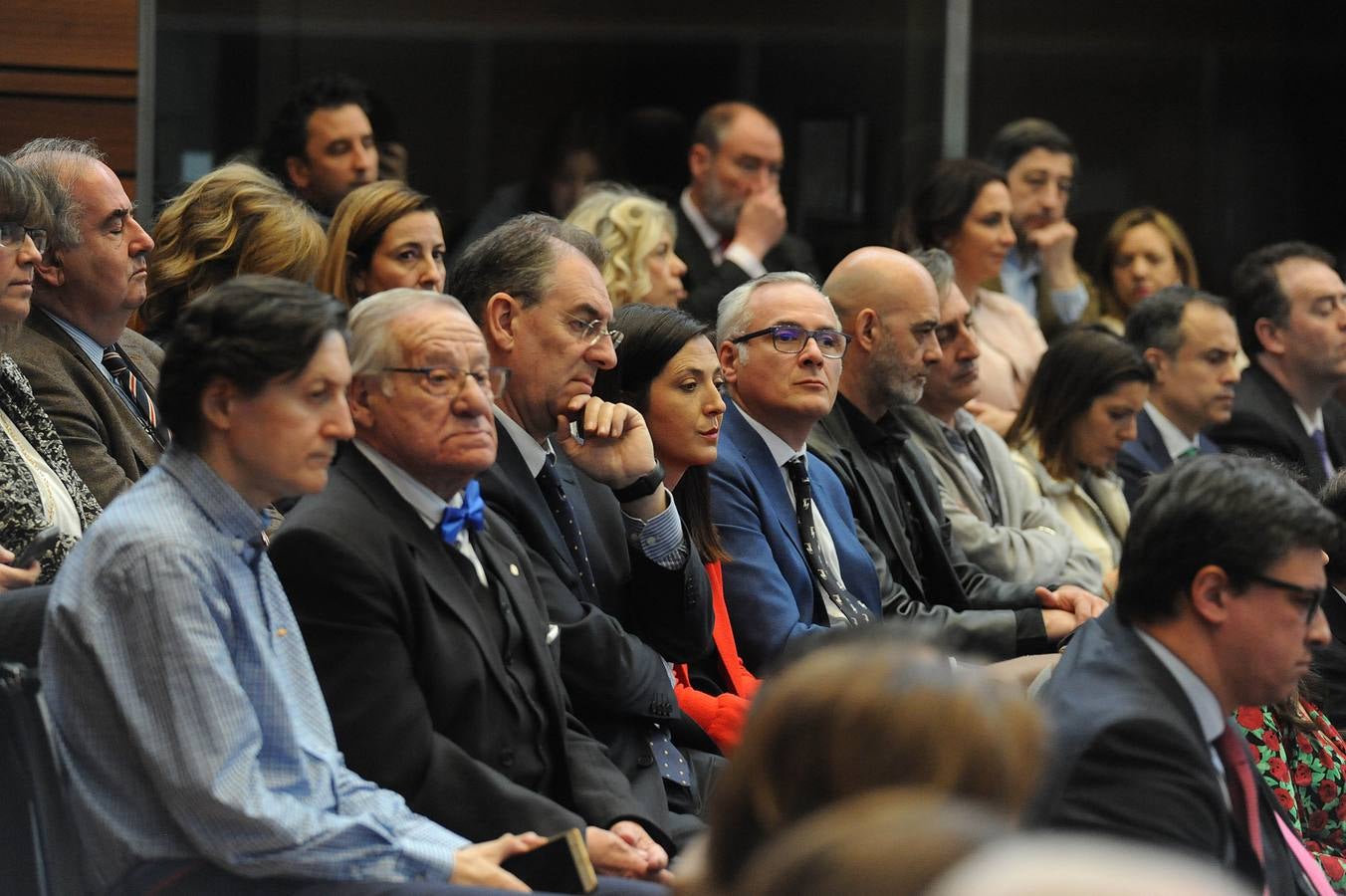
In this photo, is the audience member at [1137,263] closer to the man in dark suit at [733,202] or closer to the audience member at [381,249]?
the man in dark suit at [733,202]

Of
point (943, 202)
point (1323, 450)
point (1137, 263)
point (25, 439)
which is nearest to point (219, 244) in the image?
point (25, 439)

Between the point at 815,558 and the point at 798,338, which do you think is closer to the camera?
the point at 815,558

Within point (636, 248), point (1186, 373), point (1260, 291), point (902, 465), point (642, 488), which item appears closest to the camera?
point (642, 488)

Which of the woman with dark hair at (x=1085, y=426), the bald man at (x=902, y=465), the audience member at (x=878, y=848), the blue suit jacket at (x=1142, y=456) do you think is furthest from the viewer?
the blue suit jacket at (x=1142, y=456)

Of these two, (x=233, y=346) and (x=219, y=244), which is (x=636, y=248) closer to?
(x=219, y=244)

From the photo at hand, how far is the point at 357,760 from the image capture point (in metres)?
2.76

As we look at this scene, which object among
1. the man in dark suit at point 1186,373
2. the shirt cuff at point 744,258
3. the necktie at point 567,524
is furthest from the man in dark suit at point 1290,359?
the necktie at point 567,524

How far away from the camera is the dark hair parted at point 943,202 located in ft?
20.3

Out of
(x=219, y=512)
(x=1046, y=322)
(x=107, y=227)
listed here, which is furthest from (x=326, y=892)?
(x=1046, y=322)

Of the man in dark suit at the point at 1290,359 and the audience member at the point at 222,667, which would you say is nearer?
the audience member at the point at 222,667

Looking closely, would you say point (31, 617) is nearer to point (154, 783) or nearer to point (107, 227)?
point (154, 783)

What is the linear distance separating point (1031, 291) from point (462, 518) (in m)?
4.23

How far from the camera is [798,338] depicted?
429cm

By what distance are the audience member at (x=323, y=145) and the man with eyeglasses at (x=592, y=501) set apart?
1810 mm
